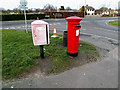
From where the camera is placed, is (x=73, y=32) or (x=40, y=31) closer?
(x=40, y=31)

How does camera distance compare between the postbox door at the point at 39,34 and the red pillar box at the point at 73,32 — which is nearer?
the postbox door at the point at 39,34

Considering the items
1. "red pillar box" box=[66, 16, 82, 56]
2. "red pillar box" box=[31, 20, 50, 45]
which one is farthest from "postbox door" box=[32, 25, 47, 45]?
"red pillar box" box=[66, 16, 82, 56]

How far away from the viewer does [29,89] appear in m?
2.49

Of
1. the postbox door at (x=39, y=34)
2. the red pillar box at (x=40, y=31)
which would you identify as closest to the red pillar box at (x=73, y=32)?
the red pillar box at (x=40, y=31)

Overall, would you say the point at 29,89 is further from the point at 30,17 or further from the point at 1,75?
the point at 30,17

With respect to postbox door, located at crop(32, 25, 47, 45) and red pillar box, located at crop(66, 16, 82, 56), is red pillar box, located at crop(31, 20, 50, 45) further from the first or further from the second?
red pillar box, located at crop(66, 16, 82, 56)

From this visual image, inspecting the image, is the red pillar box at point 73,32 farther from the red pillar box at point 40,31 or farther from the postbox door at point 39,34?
the postbox door at point 39,34

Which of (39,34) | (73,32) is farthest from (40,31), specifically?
(73,32)

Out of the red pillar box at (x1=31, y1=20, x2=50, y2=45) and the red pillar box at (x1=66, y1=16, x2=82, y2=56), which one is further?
the red pillar box at (x1=66, y1=16, x2=82, y2=56)

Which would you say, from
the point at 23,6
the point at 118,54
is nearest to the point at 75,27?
the point at 118,54

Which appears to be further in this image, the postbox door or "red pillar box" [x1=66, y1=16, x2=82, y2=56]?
"red pillar box" [x1=66, y1=16, x2=82, y2=56]

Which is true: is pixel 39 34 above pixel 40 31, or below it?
below

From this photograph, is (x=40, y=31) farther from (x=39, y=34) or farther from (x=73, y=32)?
(x=73, y=32)

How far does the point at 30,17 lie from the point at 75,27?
85.7 ft
